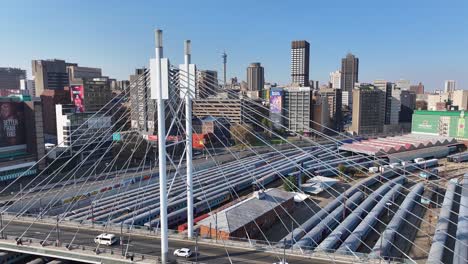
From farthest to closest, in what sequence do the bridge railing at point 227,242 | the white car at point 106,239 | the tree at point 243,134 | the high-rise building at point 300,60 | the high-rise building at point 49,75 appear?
the high-rise building at point 300,60, the high-rise building at point 49,75, the tree at point 243,134, the white car at point 106,239, the bridge railing at point 227,242

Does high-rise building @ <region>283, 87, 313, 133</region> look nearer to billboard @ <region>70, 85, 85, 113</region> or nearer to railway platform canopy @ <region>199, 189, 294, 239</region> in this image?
billboard @ <region>70, 85, 85, 113</region>

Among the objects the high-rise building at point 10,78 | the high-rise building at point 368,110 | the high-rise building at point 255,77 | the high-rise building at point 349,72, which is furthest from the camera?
the high-rise building at point 349,72

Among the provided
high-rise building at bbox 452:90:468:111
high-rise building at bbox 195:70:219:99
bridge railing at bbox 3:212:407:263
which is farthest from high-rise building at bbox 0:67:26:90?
high-rise building at bbox 452:90:468:111

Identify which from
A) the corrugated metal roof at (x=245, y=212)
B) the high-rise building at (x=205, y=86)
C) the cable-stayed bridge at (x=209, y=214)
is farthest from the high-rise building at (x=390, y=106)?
the high-rise building at (x=205, y=86)

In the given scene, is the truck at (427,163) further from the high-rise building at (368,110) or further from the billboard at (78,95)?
the billboard at (78,95)

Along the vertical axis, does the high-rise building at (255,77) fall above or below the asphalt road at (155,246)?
above

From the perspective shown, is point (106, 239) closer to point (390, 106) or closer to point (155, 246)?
point (155, 246)
